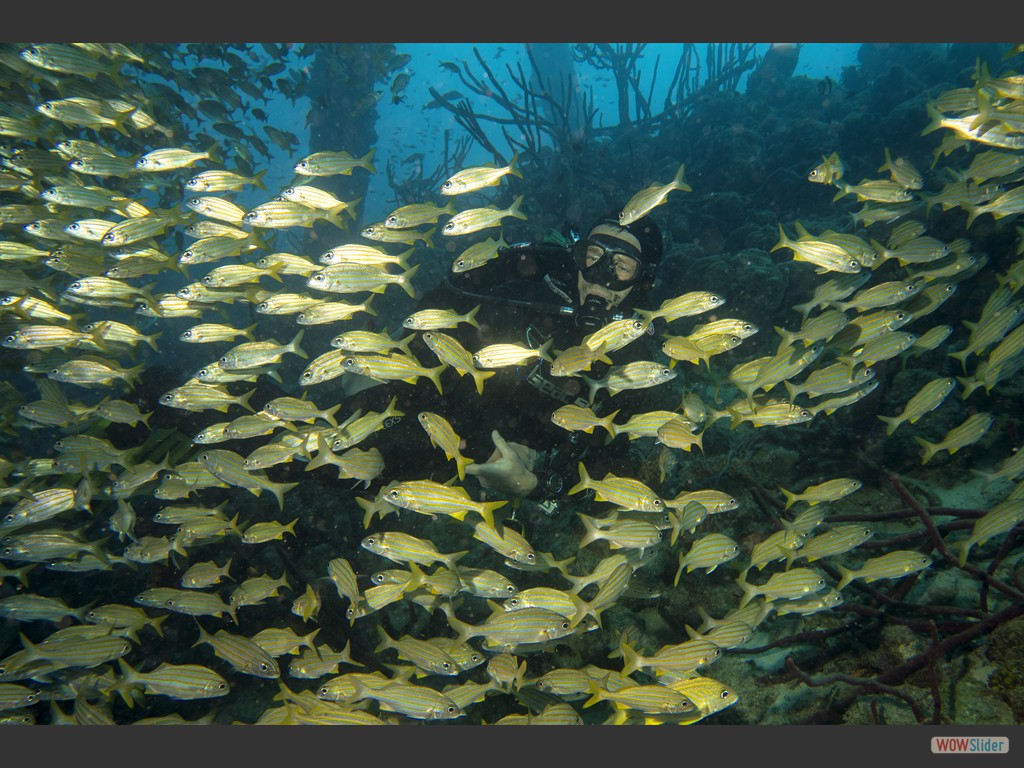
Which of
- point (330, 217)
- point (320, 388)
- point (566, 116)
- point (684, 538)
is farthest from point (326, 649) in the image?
point (566, 116)

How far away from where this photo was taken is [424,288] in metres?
10.6

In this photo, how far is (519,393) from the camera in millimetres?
4891

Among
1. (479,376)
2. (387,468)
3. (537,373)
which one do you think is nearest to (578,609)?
(479,376)

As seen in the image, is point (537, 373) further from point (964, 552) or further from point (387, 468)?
point (964, 552)

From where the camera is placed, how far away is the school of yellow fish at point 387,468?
3238mm

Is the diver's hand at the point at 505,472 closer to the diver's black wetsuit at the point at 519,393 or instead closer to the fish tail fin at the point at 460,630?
the diver's black wetsuit at the point at 519,393

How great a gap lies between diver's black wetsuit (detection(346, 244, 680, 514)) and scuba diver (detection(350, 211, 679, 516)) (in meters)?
0.01

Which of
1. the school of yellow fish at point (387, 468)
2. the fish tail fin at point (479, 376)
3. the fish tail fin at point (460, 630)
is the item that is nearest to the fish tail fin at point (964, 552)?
the school of yellow fish at point (387, 468)

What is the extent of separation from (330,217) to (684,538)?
4.82 metres

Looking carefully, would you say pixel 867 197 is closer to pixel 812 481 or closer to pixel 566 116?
pixel 812 481

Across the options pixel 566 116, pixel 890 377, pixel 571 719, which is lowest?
pixel 571 719

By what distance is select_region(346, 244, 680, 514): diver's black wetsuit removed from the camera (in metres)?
4.75

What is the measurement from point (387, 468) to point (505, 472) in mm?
1545

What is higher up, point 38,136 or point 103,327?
point 38,136
